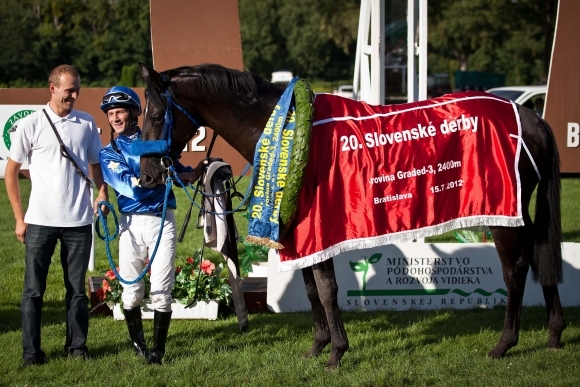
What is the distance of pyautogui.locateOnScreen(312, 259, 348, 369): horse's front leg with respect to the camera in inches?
196

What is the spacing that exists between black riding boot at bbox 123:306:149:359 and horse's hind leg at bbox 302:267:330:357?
1.16 meters

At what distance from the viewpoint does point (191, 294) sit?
6.35 m

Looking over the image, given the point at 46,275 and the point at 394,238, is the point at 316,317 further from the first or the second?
the point at 46,275

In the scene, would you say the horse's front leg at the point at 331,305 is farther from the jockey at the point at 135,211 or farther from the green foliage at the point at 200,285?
the green foliage at the point at 200,285

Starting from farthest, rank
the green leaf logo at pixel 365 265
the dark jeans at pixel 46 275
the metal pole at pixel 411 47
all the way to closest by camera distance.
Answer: the metal pole at pixel 411 47 → the green leaf logo at pixel 365 265 → the dark jeans at pixel 46 275

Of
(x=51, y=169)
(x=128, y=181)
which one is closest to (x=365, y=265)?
(x=128, y=181)

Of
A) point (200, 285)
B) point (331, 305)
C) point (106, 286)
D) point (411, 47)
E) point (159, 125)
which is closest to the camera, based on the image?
point (159, 125)

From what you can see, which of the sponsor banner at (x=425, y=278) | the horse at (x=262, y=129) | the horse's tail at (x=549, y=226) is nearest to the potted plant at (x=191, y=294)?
the sponsor banner at (x=425, y=278)

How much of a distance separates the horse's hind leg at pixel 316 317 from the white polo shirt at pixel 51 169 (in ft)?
5.32

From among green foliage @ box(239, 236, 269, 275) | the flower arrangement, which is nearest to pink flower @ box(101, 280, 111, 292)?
the flower arrangement

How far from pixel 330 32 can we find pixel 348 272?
1556 inches

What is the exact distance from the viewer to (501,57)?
4469cm

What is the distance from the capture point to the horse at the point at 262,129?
476 cm

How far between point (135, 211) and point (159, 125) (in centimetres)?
64
